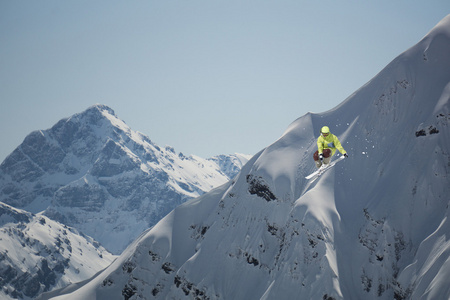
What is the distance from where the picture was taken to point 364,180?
5315 inches

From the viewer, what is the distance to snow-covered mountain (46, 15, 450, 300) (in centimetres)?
11525

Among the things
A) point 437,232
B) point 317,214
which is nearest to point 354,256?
point 317,214

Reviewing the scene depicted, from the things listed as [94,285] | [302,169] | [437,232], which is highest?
[94,285]

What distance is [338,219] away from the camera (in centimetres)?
12669

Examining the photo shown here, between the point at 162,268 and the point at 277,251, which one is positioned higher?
the point at 162,268

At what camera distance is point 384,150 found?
13675cm

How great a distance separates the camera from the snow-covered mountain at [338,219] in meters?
115

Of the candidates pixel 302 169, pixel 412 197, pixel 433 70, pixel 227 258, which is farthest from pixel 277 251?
pixel 433 70

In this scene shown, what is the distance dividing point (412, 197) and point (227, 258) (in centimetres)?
5619

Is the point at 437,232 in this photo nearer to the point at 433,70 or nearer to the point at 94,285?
the point at 433,70

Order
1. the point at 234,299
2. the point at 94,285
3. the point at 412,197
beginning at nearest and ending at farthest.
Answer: the point at 412,197
the point at 234,299
the point at 94,285

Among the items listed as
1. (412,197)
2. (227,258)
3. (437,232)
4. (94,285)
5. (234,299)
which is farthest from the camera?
(94,285)

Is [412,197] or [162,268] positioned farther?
[162,268]

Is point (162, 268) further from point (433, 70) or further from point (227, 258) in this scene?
point (433, 70)
